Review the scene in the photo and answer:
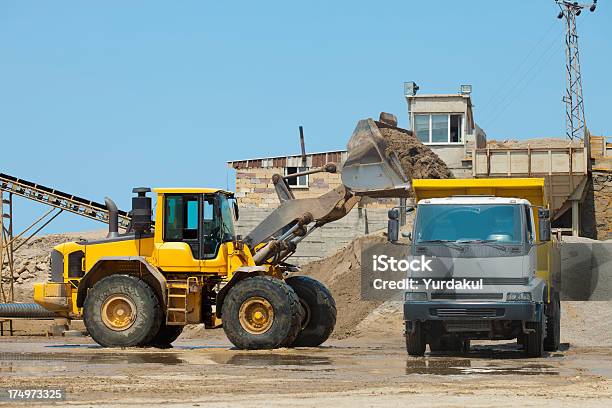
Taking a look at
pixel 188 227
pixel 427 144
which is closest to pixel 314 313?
pixel 188 227

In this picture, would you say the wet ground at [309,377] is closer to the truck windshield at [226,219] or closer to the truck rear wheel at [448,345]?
the truck rear wheel at [448,345]

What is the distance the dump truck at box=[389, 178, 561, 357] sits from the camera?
18.3 meters

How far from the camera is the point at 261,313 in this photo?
68.2 feet

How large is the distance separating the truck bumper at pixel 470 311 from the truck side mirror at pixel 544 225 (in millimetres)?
1173

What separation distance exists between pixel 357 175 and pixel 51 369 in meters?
7.57

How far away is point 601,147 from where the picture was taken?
48344mm

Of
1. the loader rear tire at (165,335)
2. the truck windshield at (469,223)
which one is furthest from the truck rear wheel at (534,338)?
the loader rear tire at (165,335)

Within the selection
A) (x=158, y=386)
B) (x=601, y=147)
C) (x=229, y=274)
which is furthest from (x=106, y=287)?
(x=601, y=147)

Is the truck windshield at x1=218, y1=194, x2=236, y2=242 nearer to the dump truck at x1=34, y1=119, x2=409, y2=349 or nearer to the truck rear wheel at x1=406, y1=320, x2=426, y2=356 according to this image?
the dump truck at x1=34, y1=119, x2=409, y2=349

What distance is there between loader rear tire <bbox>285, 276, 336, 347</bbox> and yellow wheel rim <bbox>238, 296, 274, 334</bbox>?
1.72 meters

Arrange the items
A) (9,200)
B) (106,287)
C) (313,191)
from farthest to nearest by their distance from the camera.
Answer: (313,191) < (9,200) < (106,287)

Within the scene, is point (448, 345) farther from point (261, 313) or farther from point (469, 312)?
point (261, 313)

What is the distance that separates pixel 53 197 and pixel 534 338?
97.9 ft

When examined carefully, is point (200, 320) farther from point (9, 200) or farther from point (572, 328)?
point (9, 200)
